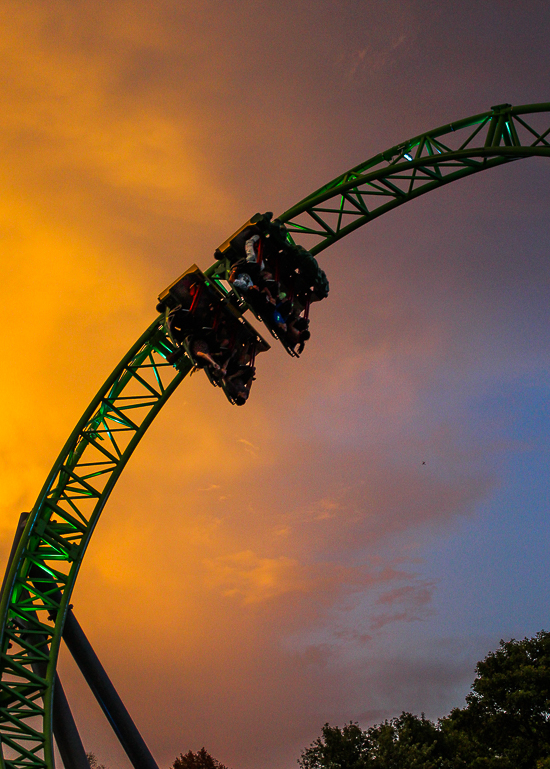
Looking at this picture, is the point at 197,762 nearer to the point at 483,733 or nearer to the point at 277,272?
the point at 483,733

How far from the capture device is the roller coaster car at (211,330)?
35.0 feet

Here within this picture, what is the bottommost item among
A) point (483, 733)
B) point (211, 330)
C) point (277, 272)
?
point (483, 733)

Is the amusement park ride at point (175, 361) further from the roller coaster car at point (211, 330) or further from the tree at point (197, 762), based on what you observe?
the tree at point (197, 762)

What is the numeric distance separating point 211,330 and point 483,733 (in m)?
29.5

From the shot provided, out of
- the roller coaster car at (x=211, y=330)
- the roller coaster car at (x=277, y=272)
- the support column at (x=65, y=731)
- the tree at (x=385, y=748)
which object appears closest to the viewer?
the roller coaster car at (x=277, y=272)

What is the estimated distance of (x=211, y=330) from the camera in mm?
10727

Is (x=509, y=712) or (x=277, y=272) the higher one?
(x=277, y=272)

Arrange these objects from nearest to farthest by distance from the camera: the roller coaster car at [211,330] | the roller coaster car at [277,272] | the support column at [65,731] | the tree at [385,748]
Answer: the roller coaster car at [277,272] → the roller coaster car at [211,330] → the support column at [65,731] → the tree at [385,748]

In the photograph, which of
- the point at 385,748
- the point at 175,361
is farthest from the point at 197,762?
the point at 175,361

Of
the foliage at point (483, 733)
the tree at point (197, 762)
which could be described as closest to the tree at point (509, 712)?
the foliage at point (483, 733)

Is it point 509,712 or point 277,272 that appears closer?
point 277,272

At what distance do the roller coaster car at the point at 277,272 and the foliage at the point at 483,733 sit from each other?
2539 centimetres

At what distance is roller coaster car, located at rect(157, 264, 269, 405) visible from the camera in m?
10.7

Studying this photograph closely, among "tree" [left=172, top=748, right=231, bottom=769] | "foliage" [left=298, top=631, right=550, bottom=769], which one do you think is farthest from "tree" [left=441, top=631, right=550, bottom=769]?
"tree" [left=172, top=748, right=231, bottom=769]
